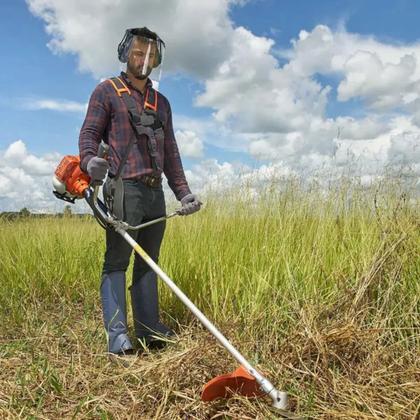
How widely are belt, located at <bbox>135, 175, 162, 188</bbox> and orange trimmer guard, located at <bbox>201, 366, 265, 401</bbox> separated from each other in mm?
1353

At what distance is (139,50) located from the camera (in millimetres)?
3158

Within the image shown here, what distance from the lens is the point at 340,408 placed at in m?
2.18

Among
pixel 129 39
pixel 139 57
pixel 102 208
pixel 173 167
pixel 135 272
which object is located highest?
pixel 129 39

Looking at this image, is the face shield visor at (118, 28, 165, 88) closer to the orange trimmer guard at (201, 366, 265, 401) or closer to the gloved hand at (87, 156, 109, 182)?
the gloved hand at (87, 156, 109, 182)

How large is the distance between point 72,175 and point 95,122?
362 millimetres

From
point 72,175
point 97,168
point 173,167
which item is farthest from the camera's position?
point 173,167

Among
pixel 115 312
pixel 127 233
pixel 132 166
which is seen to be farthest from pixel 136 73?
pixel 115 312

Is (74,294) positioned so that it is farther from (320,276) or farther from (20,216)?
(20,216)

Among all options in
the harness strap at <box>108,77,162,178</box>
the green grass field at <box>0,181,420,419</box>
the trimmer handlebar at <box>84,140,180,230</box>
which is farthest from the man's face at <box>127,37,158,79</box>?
the green grass field at <box>0,181,420,419</box>

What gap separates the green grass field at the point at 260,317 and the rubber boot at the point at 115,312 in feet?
0.38

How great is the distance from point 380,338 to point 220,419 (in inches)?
37.2

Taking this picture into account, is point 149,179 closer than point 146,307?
Yes

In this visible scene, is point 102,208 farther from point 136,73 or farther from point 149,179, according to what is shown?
point 136,73

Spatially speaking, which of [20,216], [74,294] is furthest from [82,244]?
[20,216]
